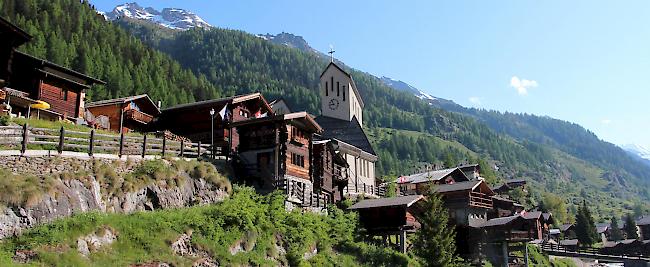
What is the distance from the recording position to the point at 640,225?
123m

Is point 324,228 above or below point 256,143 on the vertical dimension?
below

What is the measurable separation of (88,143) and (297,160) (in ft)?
63.7

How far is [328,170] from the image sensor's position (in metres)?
55.8

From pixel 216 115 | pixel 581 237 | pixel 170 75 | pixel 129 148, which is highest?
pixel 170 75

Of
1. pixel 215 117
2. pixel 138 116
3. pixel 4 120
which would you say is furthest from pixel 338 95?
pixel 4 120

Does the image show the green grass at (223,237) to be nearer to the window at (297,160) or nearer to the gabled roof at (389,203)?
the gabled roof at (389,203)

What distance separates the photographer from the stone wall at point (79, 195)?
2602 cm

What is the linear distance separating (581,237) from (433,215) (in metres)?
71.0

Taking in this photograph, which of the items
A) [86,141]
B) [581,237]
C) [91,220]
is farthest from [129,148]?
[581,237]

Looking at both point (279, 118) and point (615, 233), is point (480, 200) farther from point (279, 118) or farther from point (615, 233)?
point (615, 233)

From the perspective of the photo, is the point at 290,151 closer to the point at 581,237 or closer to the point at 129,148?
the point at 129,148

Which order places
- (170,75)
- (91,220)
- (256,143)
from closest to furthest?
(91,220), (256,143), (170,75)

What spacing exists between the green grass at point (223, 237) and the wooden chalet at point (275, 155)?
303cm

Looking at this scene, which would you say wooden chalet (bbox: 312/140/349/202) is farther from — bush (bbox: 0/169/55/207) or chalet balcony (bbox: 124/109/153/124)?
bush (bbox: 0/169/55/207)
